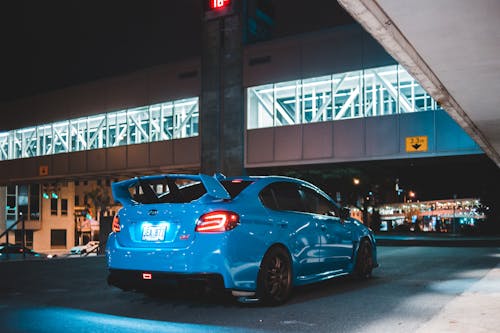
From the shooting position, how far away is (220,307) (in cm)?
626

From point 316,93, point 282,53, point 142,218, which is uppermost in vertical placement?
point 282,53

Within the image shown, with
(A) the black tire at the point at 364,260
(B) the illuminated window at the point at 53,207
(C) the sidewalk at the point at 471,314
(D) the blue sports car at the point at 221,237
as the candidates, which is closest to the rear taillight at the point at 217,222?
(D) the blue sports car at the point at 221,237

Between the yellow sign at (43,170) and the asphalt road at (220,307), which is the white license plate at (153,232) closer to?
the asphalt road at (220,307)

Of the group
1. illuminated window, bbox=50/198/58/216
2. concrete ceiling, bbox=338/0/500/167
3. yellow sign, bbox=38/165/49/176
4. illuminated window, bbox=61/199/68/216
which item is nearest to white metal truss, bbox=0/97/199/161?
yellow sign, bbox=38/165/49/176

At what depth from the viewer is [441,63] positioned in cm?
862

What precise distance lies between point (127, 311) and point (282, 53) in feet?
81.0

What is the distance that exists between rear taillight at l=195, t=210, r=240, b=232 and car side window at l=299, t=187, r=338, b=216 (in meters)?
1.79

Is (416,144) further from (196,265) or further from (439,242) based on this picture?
(196,265)

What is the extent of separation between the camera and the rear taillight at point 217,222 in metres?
5.94

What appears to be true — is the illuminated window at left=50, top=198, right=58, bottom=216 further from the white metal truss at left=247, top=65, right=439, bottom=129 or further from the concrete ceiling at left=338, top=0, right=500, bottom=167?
the concrete ceiling at left=338, top=0, right=500, bottom=167

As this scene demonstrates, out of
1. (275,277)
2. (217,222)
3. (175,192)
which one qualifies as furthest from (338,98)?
(217,222)

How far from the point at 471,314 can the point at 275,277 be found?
2.11 metres

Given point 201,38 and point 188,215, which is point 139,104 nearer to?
point 201,38

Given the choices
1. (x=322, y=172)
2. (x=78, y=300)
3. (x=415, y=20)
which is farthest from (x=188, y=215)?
(x=322, y=172)
